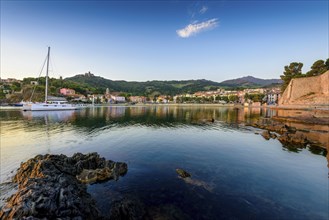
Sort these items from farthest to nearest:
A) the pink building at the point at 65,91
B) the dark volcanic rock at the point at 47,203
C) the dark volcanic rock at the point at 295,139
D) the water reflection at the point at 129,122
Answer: the pink building at the point at 65,91 < the water reflection at the point at 129,122 < the dark volcanic rock at the point at 295,139 < the dark volcanic rock at the point at 47,203

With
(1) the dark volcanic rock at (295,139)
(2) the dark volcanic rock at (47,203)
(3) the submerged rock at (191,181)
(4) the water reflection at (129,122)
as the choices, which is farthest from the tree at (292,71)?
(2) the dark volcanic rock at (47,203)

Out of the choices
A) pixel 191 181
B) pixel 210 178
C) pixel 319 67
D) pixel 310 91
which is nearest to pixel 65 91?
pixel 191 181

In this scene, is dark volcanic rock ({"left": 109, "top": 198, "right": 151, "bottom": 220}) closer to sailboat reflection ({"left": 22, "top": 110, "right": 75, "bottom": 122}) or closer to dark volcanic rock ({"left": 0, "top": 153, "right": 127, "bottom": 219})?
dark volcanic rock ({"left": 0, "top": 153, "right": 127, "bottom": 219})

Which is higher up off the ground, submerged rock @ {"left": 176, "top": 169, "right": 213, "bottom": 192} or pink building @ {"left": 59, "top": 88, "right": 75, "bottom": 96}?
pink building @ {"left": 59, "top": 88, "right": 75, "bottom": 96}

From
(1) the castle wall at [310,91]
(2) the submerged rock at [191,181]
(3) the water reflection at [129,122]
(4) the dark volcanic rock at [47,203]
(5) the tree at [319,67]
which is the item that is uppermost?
(5) the tree at [319,67]

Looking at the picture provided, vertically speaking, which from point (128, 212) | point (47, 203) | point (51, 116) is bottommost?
point (51, 116)

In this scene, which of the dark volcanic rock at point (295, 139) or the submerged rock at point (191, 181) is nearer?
the submerged rock at point (191, 181)

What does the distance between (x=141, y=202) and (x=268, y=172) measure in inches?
451

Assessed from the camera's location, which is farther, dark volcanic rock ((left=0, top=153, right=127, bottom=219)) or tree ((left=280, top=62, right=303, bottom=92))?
tree ((left=280, top=62, right=303, bottom=92))

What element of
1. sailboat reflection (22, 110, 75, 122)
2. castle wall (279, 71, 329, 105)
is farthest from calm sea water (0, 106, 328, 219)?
castle wall (279, 71, 329, 105)

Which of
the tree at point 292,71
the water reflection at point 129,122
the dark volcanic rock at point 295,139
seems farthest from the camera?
the tree at point 292,71

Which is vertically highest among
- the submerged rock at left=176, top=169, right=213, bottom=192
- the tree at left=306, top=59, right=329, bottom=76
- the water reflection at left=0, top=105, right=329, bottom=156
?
the tree at left=306, top=59, right=329, bottom=76

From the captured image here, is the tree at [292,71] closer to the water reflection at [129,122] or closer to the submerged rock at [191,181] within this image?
the water reflection at [129,122]

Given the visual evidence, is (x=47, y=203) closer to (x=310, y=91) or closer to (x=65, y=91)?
(x=310, y=91)
